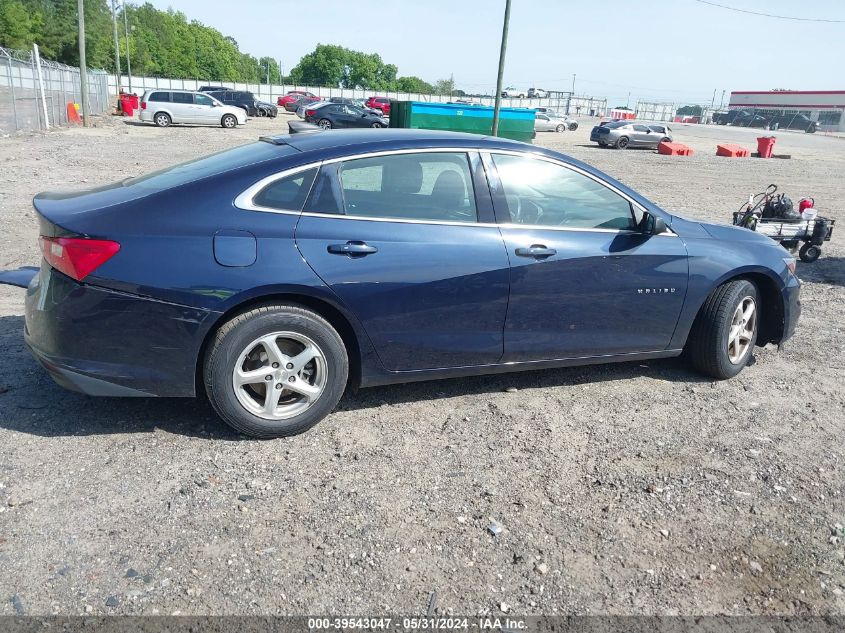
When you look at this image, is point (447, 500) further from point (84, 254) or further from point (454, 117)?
point (454, 117)

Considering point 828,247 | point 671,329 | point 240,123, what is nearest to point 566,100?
point 240,123

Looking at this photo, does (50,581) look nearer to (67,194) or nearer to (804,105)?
(67,194)

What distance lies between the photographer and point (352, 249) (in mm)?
3754

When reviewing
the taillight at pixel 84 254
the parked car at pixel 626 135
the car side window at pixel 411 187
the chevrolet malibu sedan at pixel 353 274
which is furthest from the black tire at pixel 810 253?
the parked car at pixel 626 135

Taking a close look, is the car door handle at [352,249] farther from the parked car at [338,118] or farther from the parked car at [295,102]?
the parked car at [295,102]

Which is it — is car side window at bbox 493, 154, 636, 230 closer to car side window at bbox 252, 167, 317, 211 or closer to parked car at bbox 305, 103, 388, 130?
car side window at bbox 252, 167, 317, 211

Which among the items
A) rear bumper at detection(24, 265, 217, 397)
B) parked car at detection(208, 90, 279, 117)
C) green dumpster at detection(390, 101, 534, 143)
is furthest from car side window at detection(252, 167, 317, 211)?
parked car at detection(208, 90, 279, 117)

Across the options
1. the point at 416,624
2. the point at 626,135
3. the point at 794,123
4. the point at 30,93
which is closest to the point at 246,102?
the point at 30,93

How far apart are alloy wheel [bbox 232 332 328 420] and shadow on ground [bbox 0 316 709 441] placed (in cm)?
27

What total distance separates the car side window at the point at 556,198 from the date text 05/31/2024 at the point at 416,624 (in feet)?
7.68

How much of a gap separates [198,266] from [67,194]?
1173 millimetres

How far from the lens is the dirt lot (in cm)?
274

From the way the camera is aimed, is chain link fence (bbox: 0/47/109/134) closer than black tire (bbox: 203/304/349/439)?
No

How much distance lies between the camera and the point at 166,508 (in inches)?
125
